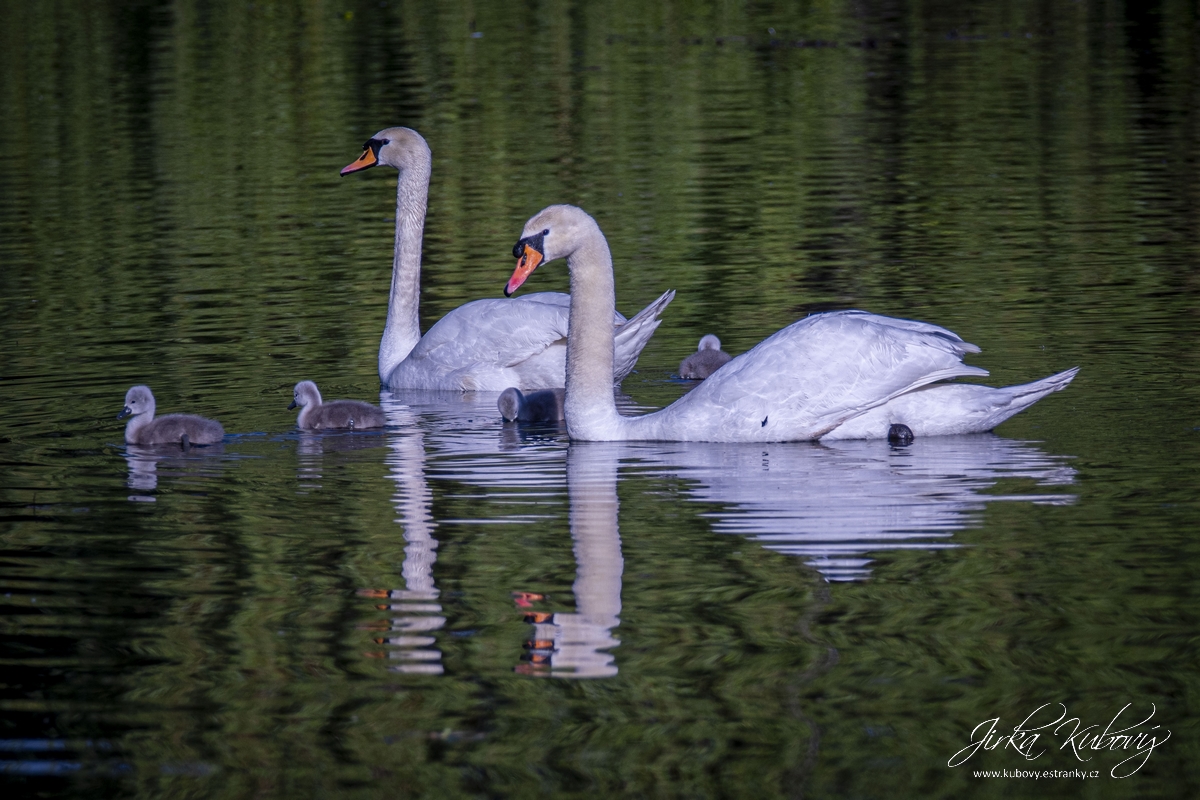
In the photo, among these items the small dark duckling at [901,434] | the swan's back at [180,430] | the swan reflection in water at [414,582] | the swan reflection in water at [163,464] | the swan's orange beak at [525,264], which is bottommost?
the swan reflection in water at [414,582]

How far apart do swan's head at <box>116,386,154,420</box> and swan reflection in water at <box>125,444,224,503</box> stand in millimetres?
224

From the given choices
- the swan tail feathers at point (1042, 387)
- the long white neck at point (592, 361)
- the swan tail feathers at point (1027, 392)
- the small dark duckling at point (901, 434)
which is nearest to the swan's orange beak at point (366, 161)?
the long white neck at point (592, 361)

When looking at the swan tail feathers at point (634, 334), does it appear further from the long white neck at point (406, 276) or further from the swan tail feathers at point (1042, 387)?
the swan tail feathers at point (1042, 387)

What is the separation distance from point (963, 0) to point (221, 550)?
139ft

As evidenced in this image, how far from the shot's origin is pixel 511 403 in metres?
11.6

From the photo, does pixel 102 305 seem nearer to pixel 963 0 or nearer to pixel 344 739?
pixel 344 739

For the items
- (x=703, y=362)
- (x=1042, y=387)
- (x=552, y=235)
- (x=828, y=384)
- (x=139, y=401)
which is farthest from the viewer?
(x=703, y=362)

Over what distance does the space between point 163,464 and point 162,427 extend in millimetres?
381

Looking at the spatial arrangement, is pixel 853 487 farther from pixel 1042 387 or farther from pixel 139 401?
pixel 139 401

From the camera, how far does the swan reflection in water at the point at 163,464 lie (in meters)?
9.70

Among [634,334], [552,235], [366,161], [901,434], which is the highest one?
[366,161]

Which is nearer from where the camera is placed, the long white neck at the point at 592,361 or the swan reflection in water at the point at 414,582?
the swan reflection in water at the point at 414,582

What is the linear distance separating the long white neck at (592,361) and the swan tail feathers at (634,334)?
100 cm

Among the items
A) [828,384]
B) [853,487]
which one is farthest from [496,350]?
[853,487]
